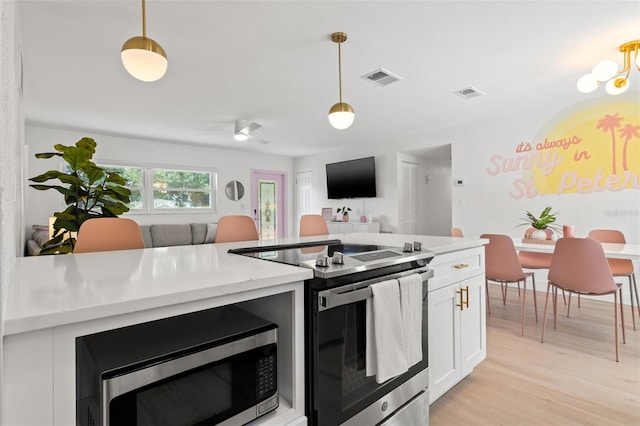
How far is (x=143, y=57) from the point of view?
1569 millimetres

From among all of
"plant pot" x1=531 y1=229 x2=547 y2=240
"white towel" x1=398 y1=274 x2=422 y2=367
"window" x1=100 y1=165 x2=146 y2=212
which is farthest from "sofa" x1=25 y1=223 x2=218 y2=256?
"white towel" x1=398 y1=274 x2=422 y2=367

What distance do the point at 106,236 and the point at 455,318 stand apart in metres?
2.03

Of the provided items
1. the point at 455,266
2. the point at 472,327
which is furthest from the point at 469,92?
the point at 472,327

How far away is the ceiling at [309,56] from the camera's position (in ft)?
7.19

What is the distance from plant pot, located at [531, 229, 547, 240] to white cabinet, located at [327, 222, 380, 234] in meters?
3.25

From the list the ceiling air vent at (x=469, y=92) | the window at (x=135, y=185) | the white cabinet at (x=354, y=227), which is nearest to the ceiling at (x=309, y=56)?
the ceiling air vent at (x=469, y=92)

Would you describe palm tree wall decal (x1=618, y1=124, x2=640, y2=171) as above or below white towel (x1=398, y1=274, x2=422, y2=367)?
above

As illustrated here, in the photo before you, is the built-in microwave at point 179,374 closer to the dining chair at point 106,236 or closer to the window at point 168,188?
the dining chair at point 106,236

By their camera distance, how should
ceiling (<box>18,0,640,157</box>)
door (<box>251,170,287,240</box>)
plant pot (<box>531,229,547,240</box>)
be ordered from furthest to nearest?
1. door (<box>251,170,287,240</box>)
2. plant pot (<box>531,229,547,240</box>)
3. ceiling (<box>18,0,640,157</box>)

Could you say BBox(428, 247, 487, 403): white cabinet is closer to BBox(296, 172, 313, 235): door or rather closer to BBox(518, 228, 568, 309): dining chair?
BBox(518, 228, 568, 309): dining chair

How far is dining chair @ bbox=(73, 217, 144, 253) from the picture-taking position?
179 cm

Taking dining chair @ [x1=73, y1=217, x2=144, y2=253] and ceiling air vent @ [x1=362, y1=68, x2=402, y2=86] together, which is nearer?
dining chair @ [x1=73, y1=217, x2=144, y2=253]

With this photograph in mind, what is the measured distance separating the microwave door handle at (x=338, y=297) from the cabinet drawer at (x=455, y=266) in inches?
24.5

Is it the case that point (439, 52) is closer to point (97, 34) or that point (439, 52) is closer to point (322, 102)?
point (322, 102)
